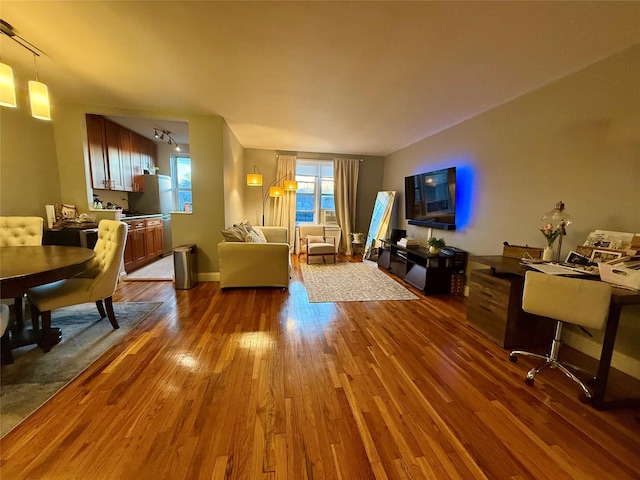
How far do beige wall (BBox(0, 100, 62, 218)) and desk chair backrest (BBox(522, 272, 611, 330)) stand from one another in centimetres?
511

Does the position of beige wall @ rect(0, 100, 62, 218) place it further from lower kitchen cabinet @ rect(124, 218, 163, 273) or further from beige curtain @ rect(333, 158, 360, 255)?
beige curtain @ rect(333, 158, 360, 255)

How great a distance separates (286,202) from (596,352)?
17.9 ft

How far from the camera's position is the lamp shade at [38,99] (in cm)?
208

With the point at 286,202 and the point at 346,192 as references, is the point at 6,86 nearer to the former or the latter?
the point at 286,202

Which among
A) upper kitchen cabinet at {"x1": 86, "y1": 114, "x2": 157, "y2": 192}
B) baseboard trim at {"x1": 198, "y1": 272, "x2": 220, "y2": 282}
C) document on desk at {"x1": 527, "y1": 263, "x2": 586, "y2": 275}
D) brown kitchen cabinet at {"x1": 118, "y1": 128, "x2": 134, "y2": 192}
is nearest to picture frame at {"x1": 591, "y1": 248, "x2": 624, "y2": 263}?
document on desk at {"x1": 527, "y1": 263, "x2": 586, "y2": 275}

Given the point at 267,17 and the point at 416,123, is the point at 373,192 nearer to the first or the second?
the point at 416,123

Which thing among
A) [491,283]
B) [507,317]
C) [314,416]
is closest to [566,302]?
[507,317]

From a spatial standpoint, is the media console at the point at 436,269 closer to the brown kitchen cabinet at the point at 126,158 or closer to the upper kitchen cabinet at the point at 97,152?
the upper kitchen cabinet at the point at 97,152

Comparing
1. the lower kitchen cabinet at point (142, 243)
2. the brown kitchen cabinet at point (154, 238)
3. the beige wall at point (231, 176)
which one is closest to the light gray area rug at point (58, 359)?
the lower kitchen cabinet at point (142, 243)

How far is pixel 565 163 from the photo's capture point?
7.70 ft

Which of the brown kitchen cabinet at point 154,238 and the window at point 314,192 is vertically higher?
the window at point 314,192

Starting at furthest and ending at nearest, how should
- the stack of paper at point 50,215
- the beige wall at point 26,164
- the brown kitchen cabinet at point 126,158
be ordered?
the brown kitchen cabinet at point 126,158, the stack of paper at point 50,215, the beige wall at point 26,164

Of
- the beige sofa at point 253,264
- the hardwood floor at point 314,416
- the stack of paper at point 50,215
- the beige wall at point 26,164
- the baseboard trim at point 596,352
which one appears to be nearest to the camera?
the hardwood floor at point 314,416

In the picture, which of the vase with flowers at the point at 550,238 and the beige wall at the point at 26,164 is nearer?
the vase with flowers at the point at 550,238
